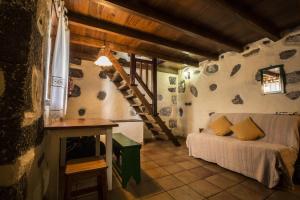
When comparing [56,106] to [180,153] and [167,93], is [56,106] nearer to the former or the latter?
[180,153]

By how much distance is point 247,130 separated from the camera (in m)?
2.66

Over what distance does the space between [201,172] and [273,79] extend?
2.28 metres

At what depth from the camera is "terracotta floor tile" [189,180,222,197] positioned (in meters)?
1.83

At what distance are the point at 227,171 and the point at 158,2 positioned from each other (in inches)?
114

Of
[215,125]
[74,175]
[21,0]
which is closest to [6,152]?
[21,0]

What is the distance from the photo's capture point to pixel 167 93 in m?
5.21

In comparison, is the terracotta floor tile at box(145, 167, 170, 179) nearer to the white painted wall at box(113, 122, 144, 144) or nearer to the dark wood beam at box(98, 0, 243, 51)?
the white painted wall at box(113, 122, 144, 144)

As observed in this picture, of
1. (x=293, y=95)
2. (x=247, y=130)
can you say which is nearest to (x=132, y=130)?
(x=247, y=130)

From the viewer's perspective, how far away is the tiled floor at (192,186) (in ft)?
5.80

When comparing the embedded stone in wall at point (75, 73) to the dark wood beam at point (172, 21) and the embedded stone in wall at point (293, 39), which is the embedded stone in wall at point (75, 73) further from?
the embedded stone in wall at point (293, 39)

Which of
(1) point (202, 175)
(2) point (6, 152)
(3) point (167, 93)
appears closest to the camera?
(2) point (6, 152)

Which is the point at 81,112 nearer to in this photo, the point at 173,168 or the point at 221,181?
the point at 173,168

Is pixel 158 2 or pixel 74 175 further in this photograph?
pixel 158 2

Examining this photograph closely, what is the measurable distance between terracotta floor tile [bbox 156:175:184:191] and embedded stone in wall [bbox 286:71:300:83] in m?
2.66
